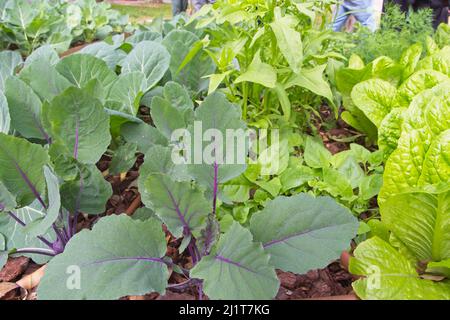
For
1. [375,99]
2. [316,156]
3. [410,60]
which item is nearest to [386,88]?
[375,99]

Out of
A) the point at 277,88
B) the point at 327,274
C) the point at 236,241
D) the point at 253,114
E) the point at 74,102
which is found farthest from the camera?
the point at 253,114

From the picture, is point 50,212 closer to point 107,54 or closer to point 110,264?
point 110,264

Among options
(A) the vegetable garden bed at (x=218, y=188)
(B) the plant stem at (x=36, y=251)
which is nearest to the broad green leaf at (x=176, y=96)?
(A) the vegetable garden bed at (x=218, y=188)

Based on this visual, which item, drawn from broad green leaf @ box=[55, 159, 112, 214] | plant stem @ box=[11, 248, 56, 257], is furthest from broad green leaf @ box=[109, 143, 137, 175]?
plant stem @ box=[11, 248, 56, 257]

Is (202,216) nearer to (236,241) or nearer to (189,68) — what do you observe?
(236,241)

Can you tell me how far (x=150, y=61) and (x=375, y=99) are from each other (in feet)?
2.20

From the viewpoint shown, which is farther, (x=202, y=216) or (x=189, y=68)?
(x=189, y=68)

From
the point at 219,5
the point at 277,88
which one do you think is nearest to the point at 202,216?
the point at 277,88

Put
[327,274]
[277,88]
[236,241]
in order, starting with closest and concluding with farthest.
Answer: [236,241]
[327,274]
[277,88]

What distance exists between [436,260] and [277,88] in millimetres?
549

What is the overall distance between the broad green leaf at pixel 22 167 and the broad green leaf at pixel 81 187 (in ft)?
0.13

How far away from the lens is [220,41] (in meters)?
1.23

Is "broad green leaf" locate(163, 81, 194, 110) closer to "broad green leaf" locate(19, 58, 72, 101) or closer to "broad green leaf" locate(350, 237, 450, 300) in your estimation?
"broad green leaf" locate(19, 58, 72, 101)

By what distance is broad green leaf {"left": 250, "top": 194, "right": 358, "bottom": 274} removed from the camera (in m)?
0.68
